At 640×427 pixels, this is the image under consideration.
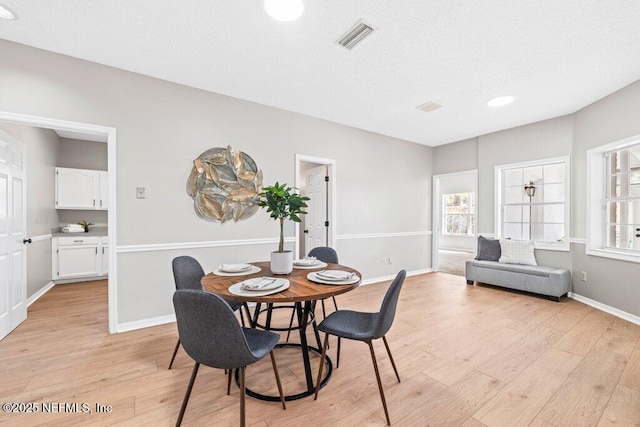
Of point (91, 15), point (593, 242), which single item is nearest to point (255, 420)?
point (91, 15)

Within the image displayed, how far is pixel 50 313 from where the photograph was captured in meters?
3.40

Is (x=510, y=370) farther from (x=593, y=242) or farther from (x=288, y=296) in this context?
(x=593, y=242)

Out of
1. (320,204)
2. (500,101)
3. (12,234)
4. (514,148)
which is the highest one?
(500,101)

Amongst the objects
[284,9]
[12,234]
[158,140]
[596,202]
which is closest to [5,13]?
[158,140]

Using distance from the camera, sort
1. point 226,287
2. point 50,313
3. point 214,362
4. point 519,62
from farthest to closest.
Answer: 1. point 50,313
2. point 519,62
3. point 226,287
4. point 214,362

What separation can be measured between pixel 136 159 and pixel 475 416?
12.1 feet

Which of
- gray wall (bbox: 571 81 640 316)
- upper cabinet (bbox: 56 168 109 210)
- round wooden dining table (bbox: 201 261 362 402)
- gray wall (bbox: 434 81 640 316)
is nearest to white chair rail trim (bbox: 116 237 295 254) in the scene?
round wooden dining table (bbox: 201 261 362 402)

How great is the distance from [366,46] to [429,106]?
5.70 ft

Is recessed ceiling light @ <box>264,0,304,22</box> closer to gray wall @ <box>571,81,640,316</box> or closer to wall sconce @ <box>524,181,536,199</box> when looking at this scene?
gray wall @ <box>571,81,640,316</box>

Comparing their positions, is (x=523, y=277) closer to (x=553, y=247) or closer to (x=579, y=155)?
(x=553, y=247)

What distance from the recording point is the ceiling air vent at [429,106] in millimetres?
3744

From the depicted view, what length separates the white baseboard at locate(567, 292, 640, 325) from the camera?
3.14 m

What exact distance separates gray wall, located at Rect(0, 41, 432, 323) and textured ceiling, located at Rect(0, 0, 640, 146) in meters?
0.19

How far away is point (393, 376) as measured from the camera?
6.90 ft
